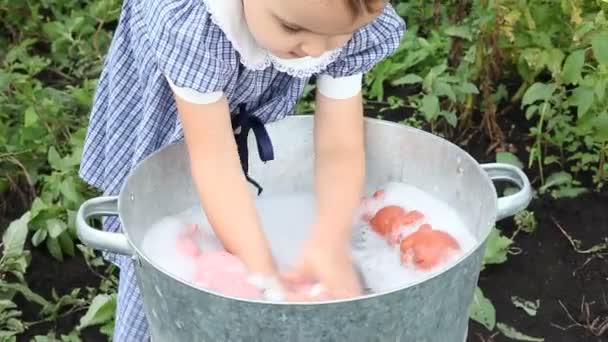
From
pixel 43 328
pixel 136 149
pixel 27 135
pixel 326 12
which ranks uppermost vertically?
pixel 326 12

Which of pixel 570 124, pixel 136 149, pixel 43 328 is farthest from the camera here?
pixel 570 124

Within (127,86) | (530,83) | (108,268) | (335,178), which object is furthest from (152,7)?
(530,83)

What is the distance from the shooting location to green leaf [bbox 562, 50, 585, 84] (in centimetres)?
183

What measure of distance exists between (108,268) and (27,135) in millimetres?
370

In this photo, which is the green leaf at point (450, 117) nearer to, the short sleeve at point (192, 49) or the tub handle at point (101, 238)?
the short sleeve at point (192, 49)

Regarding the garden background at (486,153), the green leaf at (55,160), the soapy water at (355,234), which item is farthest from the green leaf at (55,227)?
the soapy water at (355,234)

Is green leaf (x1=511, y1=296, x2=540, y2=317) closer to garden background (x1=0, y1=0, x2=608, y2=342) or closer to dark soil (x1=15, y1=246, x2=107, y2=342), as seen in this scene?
garden background (x1=0, y1=0, x2=608, y2=342)

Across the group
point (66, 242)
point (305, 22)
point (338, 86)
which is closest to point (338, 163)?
point (338, 86)

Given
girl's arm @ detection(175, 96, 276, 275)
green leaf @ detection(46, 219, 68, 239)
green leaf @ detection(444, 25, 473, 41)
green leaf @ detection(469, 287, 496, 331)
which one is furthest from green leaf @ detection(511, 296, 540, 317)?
green leaf @ detection(46, 219, 68, 239)

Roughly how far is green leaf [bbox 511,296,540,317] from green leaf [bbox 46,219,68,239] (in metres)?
0.87

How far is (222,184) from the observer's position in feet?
4.07

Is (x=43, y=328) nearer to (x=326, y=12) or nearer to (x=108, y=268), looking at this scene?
(x=108, y=268)

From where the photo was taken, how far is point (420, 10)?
2.46 m

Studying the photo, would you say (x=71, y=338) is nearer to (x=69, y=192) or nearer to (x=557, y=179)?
(x=69, y=192)
